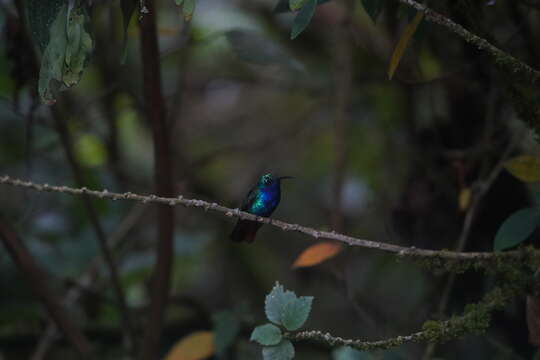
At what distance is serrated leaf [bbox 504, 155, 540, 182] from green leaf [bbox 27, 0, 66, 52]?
1.17 m

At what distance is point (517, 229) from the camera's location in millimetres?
1665

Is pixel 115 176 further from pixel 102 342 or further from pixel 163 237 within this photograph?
pixel 163 237

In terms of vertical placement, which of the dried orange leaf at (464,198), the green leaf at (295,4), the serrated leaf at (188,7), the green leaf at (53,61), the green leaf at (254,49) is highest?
the green leaf at (254,49)

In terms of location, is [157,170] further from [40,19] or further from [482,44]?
[482,44]

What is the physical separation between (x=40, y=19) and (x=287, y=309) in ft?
2.78

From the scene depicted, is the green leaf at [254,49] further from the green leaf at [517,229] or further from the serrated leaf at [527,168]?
the green leaf at [517,229]

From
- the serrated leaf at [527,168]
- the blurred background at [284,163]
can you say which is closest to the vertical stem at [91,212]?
the blurred background at [284,163]

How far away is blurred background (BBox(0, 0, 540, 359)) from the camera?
2602 mm

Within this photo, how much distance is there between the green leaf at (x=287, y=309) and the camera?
1.56 m

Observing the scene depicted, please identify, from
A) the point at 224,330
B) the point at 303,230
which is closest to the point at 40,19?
the point at 303,230

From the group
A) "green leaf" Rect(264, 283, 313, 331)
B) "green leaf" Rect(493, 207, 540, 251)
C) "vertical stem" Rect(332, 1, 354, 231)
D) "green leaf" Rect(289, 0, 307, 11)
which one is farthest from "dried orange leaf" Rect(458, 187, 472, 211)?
"green leaf" Rect(289, 0, 307, 11)

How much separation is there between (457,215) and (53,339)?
1627mm

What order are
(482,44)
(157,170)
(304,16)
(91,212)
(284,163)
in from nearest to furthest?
(482,44)
(304,16)
(157,170)
(91,212)
(284,163)

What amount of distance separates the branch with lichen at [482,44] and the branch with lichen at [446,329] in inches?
18.4
